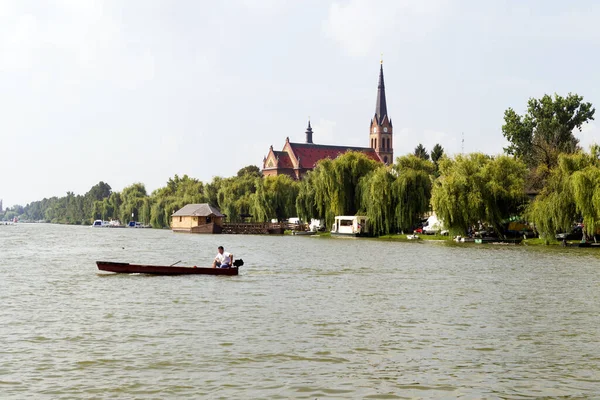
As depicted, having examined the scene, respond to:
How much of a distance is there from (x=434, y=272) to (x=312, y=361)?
2299 centimetres

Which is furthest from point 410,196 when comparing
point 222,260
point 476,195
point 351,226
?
point 222,260

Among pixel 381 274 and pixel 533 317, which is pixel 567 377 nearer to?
pixel 533 317

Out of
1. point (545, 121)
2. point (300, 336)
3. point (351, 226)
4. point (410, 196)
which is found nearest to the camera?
point (300, 336)

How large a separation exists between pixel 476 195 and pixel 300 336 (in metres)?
49.6

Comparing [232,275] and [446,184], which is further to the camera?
[446,184]

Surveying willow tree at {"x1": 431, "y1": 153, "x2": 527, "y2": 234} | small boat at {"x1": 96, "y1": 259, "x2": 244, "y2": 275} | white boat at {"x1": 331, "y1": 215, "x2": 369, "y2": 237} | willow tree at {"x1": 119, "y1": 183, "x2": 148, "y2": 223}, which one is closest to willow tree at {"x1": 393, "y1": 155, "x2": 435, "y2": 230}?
white boat at {"x1": 331, "y1": 215, "x2": 369, "y2": 237}

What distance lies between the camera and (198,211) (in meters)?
123

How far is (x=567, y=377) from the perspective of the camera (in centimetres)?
1430

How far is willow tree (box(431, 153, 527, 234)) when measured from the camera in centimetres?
6512

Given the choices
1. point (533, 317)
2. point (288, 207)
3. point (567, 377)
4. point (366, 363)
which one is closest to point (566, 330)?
point (533, 317)

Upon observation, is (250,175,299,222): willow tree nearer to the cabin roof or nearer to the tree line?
the tree line

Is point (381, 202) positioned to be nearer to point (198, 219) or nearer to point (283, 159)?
point (198, 219)

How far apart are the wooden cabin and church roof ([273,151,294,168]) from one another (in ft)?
168

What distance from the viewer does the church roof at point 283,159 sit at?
17762 centimetres
